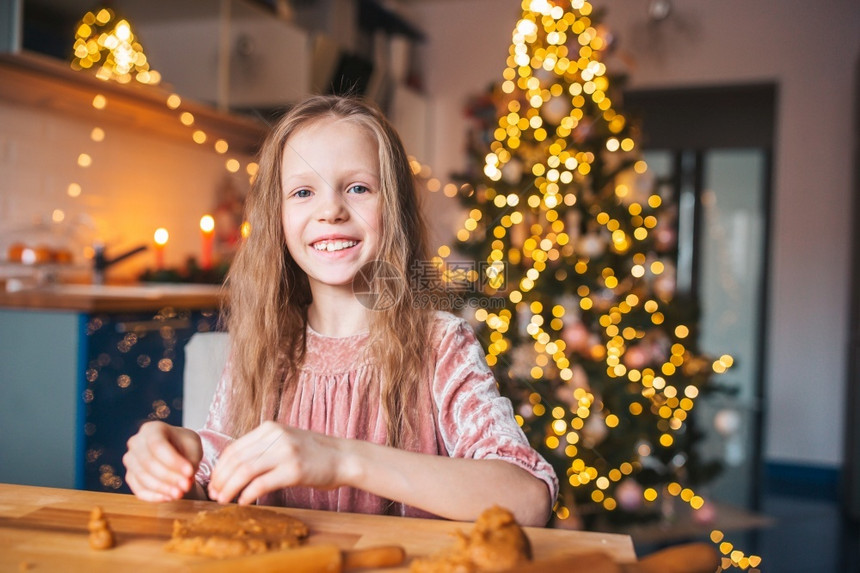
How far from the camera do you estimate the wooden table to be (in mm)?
527

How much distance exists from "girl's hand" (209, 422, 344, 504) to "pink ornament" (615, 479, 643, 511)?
6.29 feet

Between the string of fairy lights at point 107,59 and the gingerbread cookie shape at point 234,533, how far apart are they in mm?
1581

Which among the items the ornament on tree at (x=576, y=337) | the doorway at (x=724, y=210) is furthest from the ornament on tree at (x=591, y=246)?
the doorway at (x=724, y=210)

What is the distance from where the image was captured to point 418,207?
1.14 meters

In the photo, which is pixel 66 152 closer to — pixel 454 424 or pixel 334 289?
pixel 334 289

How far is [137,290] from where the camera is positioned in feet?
7.56

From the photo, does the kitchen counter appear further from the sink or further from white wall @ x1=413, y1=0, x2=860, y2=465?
white wall @ x1=413, y1=0, x2=860, y2=465

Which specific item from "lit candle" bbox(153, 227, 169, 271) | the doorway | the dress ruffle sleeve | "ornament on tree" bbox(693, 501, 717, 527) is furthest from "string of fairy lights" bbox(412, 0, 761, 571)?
the doorway

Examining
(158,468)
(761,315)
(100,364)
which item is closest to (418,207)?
(158,468)

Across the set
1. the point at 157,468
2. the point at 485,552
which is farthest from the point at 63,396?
the point at 485,552

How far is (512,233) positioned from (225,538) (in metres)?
2.03

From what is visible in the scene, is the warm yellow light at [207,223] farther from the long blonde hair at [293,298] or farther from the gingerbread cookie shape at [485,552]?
the gingerbread cookie shape at [485,552]

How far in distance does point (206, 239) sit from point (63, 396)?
1448 mm

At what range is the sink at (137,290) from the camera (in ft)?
6.57
